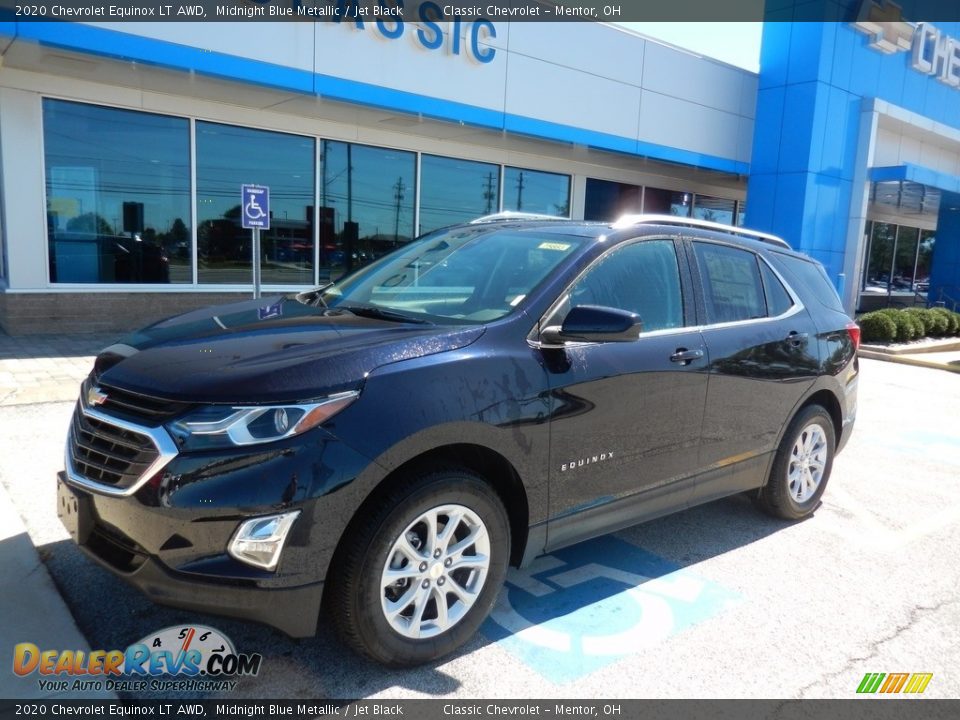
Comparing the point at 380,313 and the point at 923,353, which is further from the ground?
the point at 380,313

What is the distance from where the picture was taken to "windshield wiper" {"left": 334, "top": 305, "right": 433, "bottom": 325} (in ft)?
10.6

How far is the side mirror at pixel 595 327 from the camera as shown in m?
3.07

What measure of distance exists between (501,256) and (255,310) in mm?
1266

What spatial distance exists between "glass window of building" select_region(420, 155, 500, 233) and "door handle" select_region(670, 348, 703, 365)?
9.94m

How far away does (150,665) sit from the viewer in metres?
2.83

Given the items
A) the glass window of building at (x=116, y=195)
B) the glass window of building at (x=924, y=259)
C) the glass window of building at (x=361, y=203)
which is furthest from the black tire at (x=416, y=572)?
the glass window of building at (x=924, y=259)

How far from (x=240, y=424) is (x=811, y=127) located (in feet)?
53.4

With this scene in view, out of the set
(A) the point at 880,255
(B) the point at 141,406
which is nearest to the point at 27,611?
(B) the point at 141,406

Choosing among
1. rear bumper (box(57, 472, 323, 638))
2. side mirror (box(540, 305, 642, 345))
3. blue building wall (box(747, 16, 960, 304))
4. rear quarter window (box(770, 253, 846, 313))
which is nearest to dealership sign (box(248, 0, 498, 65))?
blue building wall (box(747, 16, 960, 304))

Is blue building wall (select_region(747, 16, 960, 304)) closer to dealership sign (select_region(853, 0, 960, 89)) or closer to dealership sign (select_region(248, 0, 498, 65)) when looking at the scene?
dealership sign (select_region(853, 0, 960, 89))

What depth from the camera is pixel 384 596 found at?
271 cm

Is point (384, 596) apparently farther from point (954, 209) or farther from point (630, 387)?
point (954, 209)

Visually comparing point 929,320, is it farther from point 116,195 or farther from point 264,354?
point 264,354

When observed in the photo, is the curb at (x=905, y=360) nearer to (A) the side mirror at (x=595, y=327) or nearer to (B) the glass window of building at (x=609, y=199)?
(B) the glass window of building at (x=609, y=199)
